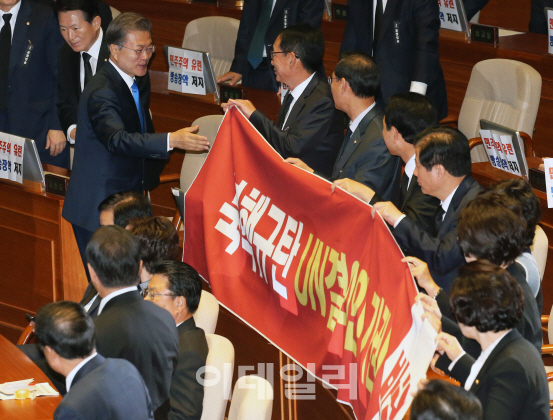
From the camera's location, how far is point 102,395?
2.05m

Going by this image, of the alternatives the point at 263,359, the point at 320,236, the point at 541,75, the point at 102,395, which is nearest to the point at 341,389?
the point at 320,236

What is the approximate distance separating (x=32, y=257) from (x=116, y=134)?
3.63ft

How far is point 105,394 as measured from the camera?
2057 millimetres

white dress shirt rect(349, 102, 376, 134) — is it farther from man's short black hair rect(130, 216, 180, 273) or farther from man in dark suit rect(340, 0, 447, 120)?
man in dark suit rect(340, 0, 447, 120)

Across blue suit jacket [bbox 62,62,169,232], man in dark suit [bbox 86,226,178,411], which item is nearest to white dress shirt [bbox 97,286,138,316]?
man in dark suit [bbox 86,226,178,411]

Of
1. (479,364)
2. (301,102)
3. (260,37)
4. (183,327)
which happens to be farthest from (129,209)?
(260,37)

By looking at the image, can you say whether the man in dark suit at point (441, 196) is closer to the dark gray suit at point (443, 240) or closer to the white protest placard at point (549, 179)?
the dark gray suit at point (443, 240)

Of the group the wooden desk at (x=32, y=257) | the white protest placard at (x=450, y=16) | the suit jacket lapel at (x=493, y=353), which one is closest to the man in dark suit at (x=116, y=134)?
the wooden desk at (x=32, y=257)

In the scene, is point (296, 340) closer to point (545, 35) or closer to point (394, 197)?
point (394, 197)

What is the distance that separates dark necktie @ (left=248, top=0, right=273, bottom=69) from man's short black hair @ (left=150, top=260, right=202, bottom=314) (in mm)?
2724

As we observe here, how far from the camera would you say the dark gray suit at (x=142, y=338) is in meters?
2.34

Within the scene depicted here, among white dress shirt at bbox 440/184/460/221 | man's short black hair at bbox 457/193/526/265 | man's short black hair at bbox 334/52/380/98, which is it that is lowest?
white dress shirt at bbox 440/184/460/221

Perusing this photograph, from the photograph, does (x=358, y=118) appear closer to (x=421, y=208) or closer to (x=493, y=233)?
(x=421, y=208)

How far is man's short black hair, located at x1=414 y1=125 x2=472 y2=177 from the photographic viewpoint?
2.80 m
